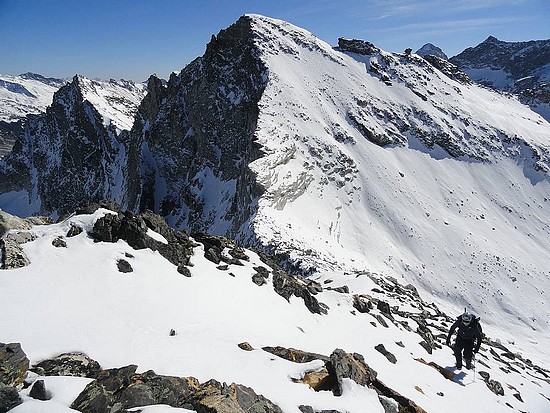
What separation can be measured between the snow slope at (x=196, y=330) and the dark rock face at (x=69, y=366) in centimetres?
20

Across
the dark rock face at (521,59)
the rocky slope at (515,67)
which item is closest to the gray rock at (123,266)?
the rocky slope at (515,67)

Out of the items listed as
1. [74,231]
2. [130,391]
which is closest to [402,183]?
[74,231]

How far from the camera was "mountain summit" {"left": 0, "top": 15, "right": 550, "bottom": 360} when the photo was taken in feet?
132

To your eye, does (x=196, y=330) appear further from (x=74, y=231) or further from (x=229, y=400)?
(x=74, y=231)

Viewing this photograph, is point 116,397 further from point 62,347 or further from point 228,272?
point 228,272

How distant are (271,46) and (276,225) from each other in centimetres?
4093

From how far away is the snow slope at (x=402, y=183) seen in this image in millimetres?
39281

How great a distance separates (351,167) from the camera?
171 feet

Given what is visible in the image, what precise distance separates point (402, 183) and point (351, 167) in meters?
8.11

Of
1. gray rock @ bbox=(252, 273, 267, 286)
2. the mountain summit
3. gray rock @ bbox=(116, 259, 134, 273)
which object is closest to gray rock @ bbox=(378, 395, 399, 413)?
gray rock @ bbox=(252, 273, 267, 286)

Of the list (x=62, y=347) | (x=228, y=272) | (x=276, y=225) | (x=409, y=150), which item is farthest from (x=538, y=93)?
(x=62, y=347)

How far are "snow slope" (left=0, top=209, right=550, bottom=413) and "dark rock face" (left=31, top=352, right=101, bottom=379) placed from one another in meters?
0.20

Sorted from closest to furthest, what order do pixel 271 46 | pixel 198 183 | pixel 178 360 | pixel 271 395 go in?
1. pixel 271 395
2. pixel 178 360
3. pixel 198 183
4. pixel 271 46

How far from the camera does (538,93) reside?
99312mm
